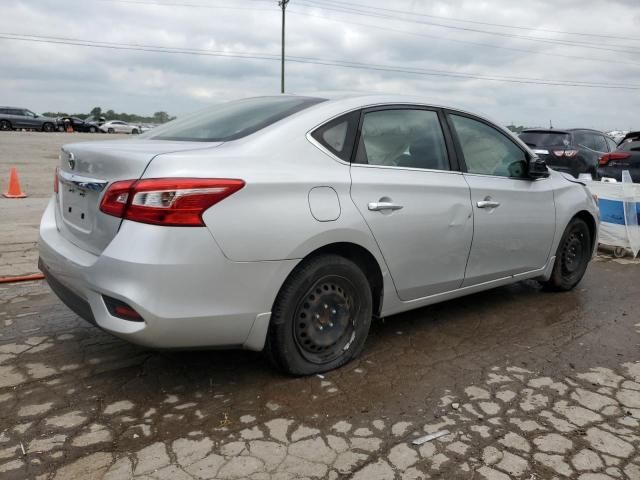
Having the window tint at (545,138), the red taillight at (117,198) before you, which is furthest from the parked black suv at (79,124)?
the red taillight at (117,198)

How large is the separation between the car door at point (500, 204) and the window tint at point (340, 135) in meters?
0.96

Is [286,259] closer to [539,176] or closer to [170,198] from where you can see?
[170,198]

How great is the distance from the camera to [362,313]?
11.2 ft

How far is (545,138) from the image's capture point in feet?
40.6

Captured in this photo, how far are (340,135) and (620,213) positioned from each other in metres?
5.17

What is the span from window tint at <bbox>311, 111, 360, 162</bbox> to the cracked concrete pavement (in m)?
1.31

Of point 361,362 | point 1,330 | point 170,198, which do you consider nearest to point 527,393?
point 361,362

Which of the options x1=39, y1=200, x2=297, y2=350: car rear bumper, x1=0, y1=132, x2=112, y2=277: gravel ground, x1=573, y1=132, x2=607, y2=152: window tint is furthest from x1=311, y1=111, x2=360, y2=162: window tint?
x1=573, y1=132, x2=607, y2=152: window tint

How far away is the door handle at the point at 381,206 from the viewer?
325 centimetres

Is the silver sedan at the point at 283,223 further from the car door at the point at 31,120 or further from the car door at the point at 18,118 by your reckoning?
the car door at the point at 31,120

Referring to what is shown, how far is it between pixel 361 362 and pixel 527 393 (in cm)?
98

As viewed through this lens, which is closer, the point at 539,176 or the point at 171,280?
the point at 171,280

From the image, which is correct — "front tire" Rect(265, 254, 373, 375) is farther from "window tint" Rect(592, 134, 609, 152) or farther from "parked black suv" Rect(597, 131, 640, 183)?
"window tint" Rect(592, 134, 609, 152)

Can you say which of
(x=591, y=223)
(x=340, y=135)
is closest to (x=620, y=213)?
(x=591, y=223)
